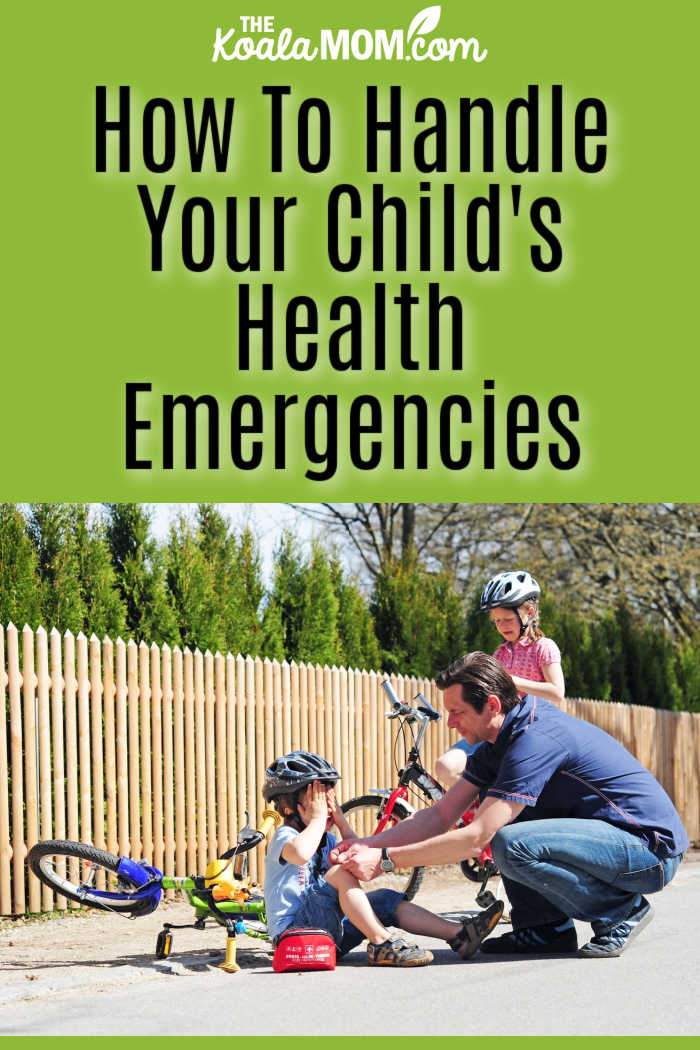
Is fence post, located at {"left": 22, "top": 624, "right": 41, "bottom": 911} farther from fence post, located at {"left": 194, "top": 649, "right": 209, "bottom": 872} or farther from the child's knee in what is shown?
the child's knee

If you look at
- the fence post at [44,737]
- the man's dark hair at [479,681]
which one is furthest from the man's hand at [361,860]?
the fence post at [44,737]

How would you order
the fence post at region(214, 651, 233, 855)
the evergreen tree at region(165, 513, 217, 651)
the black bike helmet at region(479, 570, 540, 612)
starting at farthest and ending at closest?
the evergreen tree at region(165, 513, 217, 651) < the fence post at region(214, 651, 233, 855) < the black bike helmet at region(479, 570, 540, 612)

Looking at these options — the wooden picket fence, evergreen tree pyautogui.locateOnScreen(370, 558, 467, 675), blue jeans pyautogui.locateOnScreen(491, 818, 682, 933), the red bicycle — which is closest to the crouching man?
blue jeans pyautogui.locateOnScreen(491, 818, 682, 933)

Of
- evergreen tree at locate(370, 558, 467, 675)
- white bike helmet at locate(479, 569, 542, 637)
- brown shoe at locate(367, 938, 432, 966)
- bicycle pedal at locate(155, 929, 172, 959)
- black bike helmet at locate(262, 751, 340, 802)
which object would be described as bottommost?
bicycle pedal at locate(155, 929, 172, 959)

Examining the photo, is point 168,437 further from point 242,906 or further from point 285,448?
point 242,906

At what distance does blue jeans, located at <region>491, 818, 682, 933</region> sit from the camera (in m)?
5.99

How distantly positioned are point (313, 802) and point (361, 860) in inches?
16.8

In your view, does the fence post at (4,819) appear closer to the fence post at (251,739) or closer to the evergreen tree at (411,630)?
the fence post at (251,739)

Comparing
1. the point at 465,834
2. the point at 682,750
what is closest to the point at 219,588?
the point at 465,834

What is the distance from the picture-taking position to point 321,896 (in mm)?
6301

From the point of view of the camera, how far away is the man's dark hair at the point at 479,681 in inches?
240

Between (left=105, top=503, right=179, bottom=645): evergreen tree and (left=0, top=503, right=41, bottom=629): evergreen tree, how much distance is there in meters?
1.54

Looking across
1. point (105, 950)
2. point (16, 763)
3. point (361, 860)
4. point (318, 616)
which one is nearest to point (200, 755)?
point (16, 763)

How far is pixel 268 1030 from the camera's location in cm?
486
